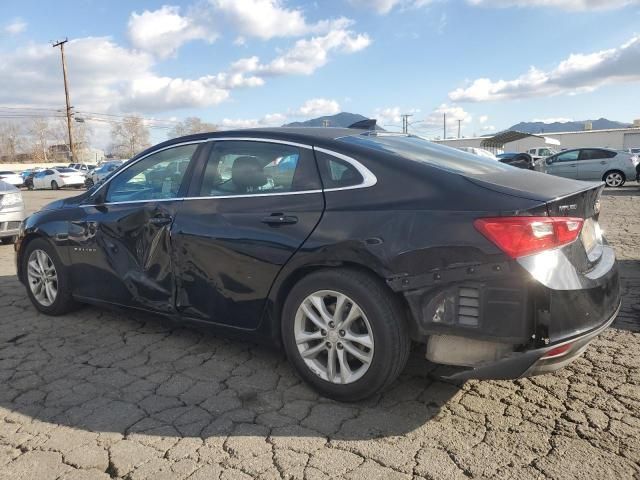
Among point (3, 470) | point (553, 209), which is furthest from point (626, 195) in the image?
point (3, 470)

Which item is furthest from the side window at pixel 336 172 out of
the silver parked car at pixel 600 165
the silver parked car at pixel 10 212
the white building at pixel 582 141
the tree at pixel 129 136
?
the tree at pixel 129 136

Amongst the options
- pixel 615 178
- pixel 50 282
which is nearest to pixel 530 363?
pixel 50 282

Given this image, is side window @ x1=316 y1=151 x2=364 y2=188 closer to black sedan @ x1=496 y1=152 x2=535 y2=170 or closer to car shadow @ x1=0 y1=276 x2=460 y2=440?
car shadow @ x1=0 y1=276 x2=460 y2=440

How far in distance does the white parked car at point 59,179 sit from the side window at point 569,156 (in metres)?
26.7

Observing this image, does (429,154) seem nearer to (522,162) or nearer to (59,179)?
(522,162)

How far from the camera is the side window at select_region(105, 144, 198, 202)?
12.5 feet

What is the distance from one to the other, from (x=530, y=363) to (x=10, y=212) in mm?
8729

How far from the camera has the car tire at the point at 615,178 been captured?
19.2 metres

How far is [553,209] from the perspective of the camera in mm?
2529

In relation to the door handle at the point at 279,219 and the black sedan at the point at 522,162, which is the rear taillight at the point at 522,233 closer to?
the door handle at the point at 279,219

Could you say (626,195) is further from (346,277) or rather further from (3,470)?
(3,470)

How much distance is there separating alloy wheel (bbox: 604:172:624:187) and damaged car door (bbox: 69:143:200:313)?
63.4 ft

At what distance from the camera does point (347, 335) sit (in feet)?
9.46

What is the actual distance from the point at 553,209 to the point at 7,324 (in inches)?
177
